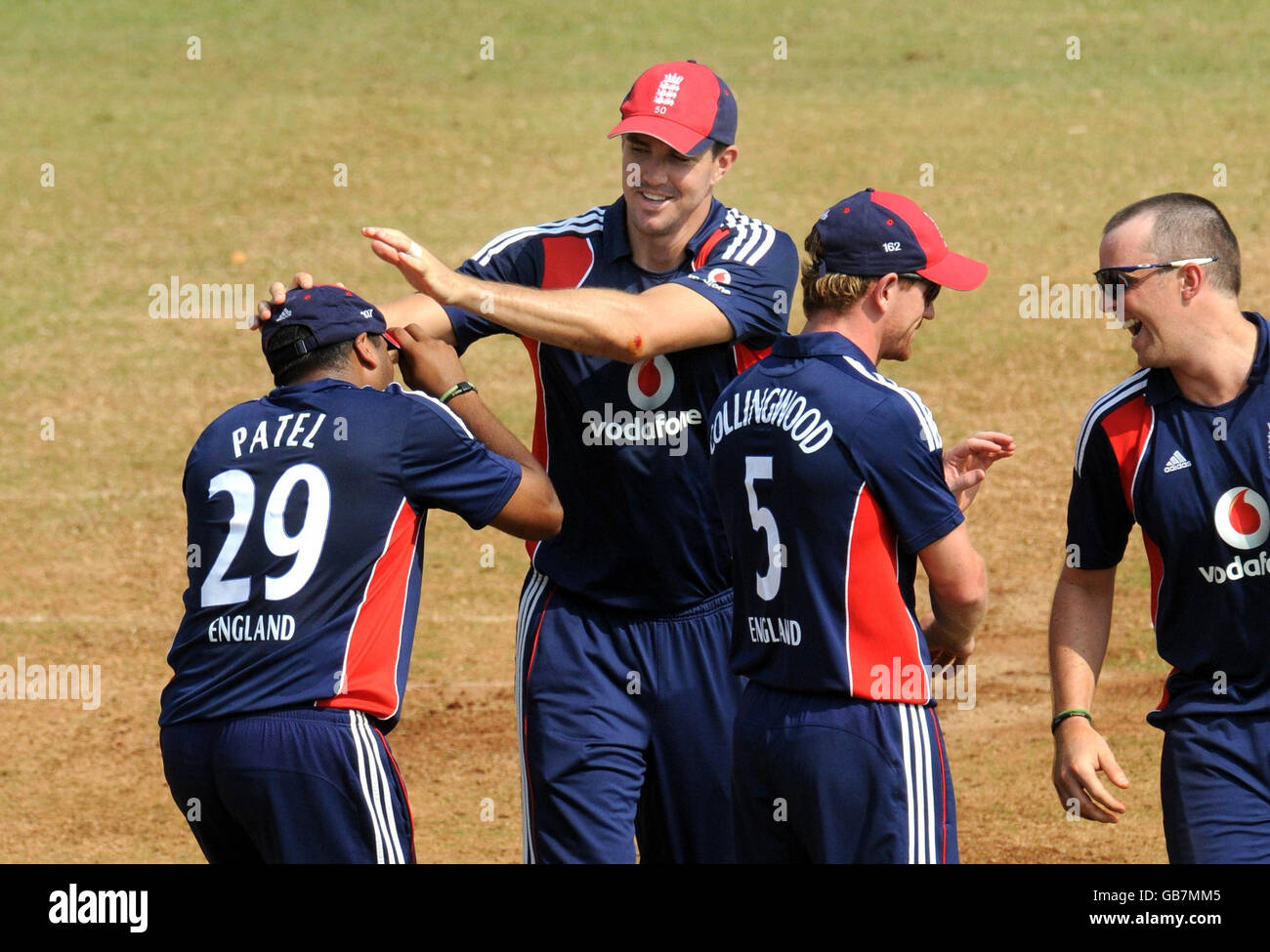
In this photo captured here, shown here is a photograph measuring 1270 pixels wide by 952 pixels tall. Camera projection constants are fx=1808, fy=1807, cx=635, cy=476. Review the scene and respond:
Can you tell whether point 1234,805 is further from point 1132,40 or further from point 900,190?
point 1132,40

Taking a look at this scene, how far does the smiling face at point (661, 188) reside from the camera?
19.8ft

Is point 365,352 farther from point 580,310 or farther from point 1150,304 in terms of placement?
point 1150,304

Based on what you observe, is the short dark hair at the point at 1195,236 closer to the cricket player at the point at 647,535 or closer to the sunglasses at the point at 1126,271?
the sunglasses at the point at 1126,271

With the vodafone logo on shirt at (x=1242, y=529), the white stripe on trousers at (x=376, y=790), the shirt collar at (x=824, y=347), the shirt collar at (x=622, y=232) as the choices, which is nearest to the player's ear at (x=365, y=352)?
the shirt collar at (x=622, y=232)

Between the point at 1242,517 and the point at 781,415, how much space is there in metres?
1.35

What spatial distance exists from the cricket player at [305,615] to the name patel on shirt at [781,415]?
815 mm

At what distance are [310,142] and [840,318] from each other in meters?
16.2

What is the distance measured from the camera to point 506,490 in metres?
5.50

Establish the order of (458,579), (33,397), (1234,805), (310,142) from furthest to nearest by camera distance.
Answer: (310,142) < (33,397) < (458,579) < (1234,805)

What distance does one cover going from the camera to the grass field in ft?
31.8

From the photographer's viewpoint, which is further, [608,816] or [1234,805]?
[608,816]

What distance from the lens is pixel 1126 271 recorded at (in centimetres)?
530
